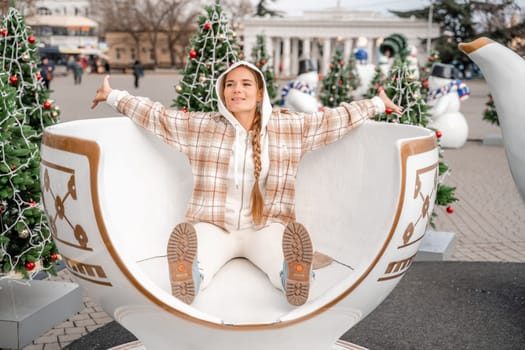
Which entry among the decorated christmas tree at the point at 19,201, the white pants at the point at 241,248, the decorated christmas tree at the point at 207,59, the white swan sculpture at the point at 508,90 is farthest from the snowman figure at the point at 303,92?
the white pants at the point at 241,248

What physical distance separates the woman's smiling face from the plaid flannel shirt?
0.33 ft

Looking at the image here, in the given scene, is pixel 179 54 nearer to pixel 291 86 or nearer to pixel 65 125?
pixel 291 86

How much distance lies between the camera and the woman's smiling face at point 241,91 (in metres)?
2.97

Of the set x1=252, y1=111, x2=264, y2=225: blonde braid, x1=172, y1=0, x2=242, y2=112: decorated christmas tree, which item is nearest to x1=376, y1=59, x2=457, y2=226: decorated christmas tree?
x1=172, y1=0, x2=242, y2=112: decorated christmas tree

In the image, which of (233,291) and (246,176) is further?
(246,176)

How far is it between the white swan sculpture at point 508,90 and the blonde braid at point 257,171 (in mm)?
1324

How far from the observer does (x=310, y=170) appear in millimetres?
3199

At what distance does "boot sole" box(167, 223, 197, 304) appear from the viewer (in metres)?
2.38

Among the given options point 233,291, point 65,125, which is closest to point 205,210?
point 233,291

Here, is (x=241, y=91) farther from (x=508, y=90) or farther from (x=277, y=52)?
(x=277, y=52)

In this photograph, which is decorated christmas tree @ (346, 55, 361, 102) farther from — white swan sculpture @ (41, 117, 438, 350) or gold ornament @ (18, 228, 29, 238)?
white swan sculpture @ (41, 117, 438, 350)

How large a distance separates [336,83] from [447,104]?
83.7 inches

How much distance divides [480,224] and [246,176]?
13.6 ft

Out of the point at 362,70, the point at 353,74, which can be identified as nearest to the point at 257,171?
the point at 353,74
